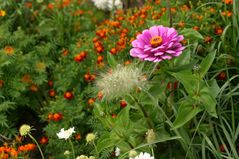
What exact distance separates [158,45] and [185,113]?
A: 0.35m

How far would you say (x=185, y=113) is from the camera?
235cm

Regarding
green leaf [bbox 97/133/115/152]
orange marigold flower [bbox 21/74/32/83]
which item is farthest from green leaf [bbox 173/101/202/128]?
orange marigold flower [bbox 21/74/32/83]

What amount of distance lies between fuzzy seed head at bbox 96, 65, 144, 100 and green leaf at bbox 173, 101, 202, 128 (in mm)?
230

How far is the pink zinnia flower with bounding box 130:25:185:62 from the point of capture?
88.1 inches

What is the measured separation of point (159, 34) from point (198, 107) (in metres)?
0.40

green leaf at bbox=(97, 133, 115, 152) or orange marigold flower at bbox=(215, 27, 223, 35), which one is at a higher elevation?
orange marigold flower at bbox=(215, 27, 223, 35)

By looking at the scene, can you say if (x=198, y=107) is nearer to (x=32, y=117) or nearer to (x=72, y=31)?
(x=32, y=117)

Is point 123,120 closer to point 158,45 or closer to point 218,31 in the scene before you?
point 158,45

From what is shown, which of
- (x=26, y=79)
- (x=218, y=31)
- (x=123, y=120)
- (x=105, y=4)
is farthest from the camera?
(x=105, y=4)

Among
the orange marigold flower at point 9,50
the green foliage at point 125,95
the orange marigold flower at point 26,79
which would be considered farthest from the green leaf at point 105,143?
the orange marigold flower at point 9,50

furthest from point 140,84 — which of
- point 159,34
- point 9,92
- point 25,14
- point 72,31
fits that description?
point 25,14

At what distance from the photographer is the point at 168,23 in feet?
8.72

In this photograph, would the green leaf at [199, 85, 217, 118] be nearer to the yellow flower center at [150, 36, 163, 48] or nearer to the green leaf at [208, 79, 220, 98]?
the green leaf at [208, 79, 220, 98]

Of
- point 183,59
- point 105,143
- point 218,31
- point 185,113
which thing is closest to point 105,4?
point 218,31
